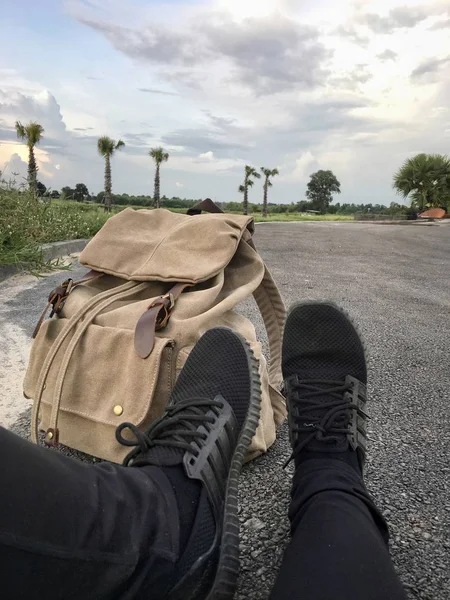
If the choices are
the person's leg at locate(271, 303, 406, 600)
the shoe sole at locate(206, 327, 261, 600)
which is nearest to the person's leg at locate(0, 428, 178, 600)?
the shoe sole at locate(206, 327, 261, 600)

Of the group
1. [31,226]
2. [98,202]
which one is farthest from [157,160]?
[31,226]

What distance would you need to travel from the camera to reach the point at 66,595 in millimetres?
Answer: 821

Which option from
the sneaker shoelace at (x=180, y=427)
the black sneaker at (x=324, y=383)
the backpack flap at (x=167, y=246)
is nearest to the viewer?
the sneaker shoelace at (x=180, y=427)

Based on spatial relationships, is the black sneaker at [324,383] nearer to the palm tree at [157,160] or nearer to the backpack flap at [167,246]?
the backpack flap at [167,246]

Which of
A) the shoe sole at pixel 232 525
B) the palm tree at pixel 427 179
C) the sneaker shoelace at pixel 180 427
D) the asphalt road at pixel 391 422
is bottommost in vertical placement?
the asphalt road at pixel 391 422

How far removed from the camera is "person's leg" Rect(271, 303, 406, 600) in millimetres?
913

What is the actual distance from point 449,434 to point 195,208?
1.19 metres

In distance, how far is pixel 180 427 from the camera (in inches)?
47.3

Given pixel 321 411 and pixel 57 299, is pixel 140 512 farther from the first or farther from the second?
pixel 57 299

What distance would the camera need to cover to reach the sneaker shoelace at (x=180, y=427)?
1154 mm

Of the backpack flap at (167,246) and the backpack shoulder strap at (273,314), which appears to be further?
the backpack shoulder strap at (273,314)

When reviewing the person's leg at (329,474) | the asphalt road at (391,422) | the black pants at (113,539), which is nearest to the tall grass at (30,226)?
the asphalt road at (391,422)

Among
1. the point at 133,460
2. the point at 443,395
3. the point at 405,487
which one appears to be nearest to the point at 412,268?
the point at 443,395

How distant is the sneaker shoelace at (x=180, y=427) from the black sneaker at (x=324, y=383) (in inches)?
11.8
